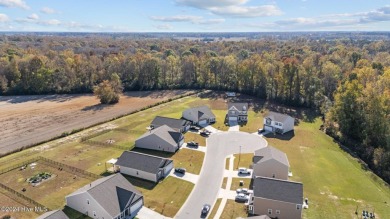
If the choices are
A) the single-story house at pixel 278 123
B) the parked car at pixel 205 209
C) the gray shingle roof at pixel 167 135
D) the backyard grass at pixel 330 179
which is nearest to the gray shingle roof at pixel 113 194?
the parked car at pixel 205 209

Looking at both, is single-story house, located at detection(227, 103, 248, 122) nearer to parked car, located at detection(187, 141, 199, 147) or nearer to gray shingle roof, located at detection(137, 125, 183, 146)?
parked car, located at detection(187, 141, 199, 147)

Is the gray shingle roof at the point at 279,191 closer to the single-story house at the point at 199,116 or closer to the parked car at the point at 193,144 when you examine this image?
the parked car at the point at 193,144

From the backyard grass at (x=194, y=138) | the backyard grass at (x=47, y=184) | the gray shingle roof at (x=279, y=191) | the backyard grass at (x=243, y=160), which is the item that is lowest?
the backyard grass at (x=243, y=160)

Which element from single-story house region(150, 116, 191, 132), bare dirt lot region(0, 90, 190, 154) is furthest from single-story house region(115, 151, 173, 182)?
bare dirt lot region(0, 90, 190, 154)

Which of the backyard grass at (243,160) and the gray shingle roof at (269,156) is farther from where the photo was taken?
the backyard grass at (243,160)

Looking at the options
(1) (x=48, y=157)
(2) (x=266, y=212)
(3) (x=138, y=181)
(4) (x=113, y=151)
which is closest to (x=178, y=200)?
(3) (x=138, y=181)

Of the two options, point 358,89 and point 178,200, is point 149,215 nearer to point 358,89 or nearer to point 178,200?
point 178,200

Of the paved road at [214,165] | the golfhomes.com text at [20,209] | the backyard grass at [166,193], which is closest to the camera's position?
the golfhomes.com text at [20,209]
